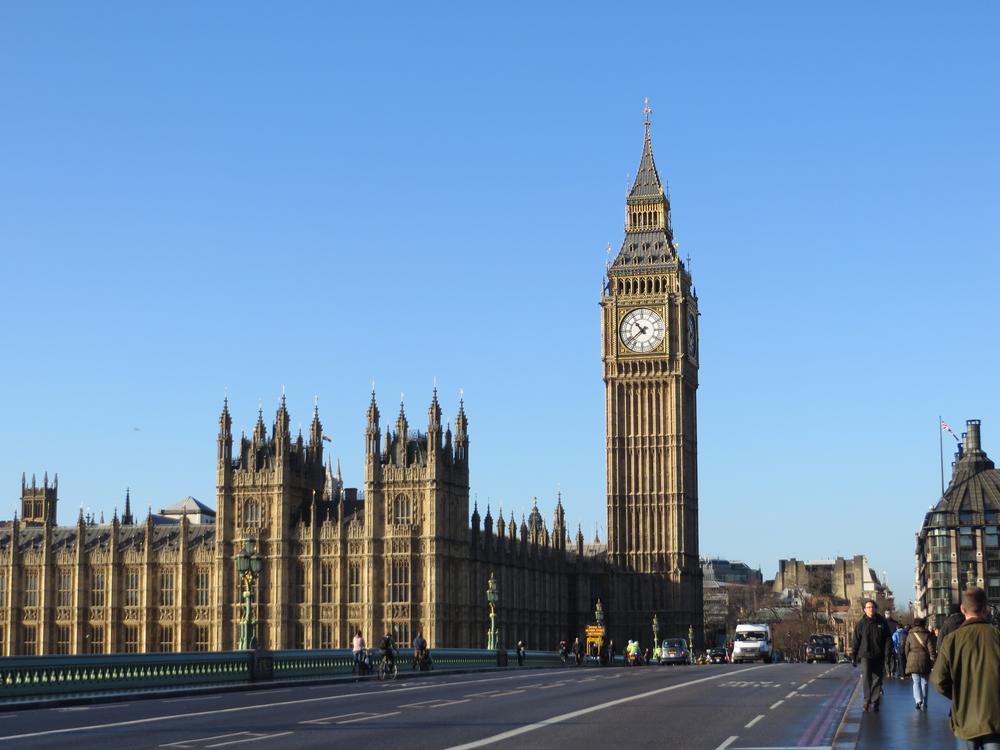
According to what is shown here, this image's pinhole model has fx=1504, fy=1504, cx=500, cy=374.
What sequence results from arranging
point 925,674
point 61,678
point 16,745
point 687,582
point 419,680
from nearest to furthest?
point 16,745 < point 925,674 < point 61,678 < point 419,680 < point 687,582

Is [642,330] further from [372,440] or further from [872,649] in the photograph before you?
[872,649]

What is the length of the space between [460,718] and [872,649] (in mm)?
7345

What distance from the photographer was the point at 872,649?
26062mm

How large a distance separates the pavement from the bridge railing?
17.5m

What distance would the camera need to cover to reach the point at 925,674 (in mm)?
26141

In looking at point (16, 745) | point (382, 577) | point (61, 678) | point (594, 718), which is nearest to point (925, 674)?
point (594, 718)

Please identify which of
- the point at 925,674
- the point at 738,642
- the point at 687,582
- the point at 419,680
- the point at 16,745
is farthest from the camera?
the point at 687,582

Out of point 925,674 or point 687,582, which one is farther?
point 687,582

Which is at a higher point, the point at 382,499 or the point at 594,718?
A: the point at 382,499

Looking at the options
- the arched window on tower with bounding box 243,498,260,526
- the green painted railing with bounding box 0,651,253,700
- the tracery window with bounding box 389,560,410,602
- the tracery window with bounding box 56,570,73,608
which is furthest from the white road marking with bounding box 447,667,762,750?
the tracery window with bounding box 56,570,73,608

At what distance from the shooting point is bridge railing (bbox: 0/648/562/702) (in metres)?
33.2

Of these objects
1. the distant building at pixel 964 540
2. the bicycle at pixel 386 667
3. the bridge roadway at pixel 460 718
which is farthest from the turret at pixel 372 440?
the distant building at pixel 964 540

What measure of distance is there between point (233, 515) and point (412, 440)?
12.4m

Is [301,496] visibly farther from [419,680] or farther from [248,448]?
[419,680]
